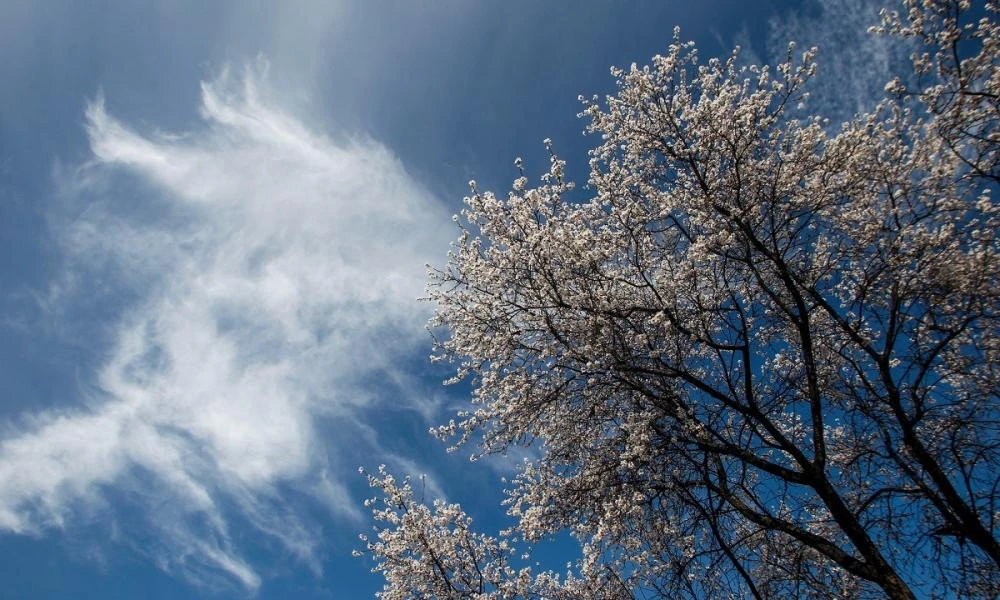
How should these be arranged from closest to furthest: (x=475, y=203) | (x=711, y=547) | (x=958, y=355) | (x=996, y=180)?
(x=996, y=180) < (x=711, y=547) < (x=958, y=355) < (x=475, y=203)

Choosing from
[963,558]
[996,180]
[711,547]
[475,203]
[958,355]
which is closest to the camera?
[996,180]

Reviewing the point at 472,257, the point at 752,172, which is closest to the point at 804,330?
the point at 752,172

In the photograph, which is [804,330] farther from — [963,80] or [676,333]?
[963,80]

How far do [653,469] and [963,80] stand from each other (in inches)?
301

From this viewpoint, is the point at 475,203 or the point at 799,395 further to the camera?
the point at 475,203

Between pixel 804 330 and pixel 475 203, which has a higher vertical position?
pixel 475 203

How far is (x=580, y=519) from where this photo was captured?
10641 millimetres

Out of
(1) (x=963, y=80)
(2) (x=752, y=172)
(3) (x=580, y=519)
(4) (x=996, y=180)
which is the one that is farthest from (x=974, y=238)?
(3) (x=580, y=519)

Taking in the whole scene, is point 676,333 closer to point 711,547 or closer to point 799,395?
point 799,395

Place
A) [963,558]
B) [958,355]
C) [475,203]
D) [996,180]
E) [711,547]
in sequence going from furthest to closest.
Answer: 1. [475,203]
2. [958,355]
3. [711,547]
4. [963,558]
5. [996,180]

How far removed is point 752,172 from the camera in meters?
10.0

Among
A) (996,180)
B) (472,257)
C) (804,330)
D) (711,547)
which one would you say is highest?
(472,257)

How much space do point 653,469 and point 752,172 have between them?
225 inches

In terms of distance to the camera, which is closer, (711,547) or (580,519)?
(711,547)
